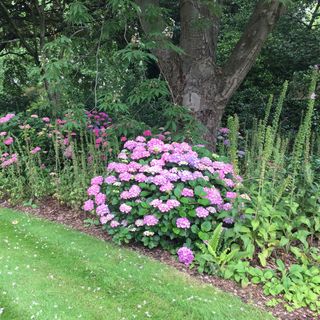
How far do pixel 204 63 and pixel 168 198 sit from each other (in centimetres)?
227

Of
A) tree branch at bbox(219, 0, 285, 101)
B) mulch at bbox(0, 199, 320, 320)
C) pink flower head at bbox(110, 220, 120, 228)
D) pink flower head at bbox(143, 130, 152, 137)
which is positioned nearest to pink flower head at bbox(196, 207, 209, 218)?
mulch at bbox(0, 199, 320, 320)

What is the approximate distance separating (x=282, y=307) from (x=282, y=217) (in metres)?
0.93

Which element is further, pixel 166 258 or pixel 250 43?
pixel 250 43

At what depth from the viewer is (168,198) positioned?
3.54 metres

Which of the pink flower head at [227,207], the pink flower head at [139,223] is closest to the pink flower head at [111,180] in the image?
the pink flower head at [139,223]

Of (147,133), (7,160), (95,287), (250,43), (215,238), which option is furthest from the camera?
(7,160)

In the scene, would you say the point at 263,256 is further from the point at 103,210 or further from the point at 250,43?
the point at 250,43

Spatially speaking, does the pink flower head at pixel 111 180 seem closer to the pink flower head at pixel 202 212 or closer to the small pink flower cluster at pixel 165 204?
the small pink flower cluster at pixel 165 204

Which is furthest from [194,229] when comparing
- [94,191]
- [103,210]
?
[94,191]

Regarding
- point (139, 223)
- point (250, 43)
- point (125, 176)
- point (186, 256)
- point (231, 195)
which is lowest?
point (186, 256)

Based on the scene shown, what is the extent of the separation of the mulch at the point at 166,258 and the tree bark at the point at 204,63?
6.39 ft

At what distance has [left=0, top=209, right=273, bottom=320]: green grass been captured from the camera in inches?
111

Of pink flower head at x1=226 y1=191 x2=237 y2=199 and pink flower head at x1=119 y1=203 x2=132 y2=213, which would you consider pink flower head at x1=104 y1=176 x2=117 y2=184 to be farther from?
pink flower head at x1=226 y1=191 x2=237 y2=199

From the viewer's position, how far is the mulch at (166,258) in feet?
9.66
